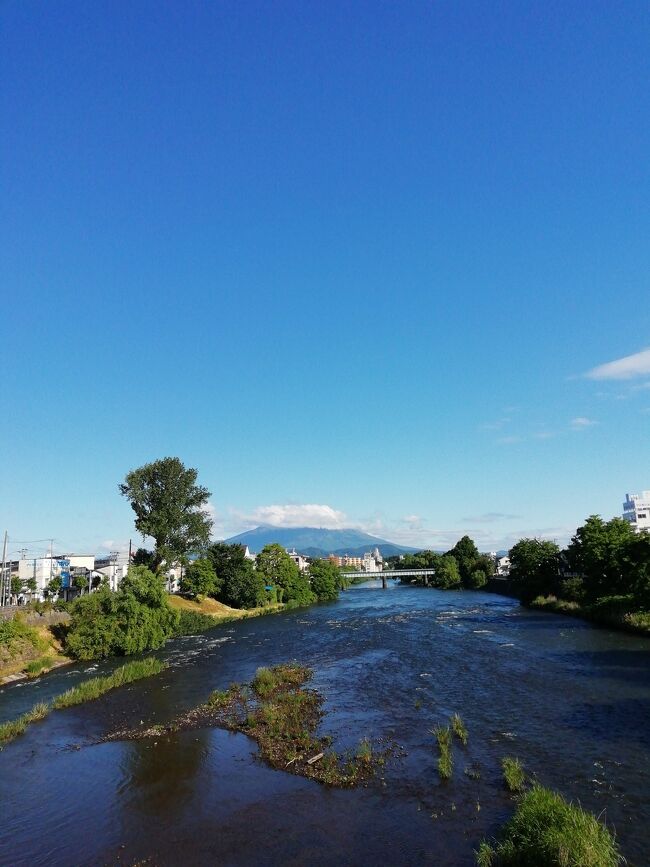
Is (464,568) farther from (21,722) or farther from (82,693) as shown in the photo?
(21,722)

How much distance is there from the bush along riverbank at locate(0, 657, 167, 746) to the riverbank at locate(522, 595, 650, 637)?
137ft

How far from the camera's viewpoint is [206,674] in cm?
3906

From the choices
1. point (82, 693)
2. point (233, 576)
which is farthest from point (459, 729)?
point (233, 576)

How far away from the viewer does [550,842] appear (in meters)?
12.9

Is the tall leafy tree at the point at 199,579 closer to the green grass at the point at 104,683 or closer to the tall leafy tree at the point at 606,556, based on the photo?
the green grass at the point at 104,683

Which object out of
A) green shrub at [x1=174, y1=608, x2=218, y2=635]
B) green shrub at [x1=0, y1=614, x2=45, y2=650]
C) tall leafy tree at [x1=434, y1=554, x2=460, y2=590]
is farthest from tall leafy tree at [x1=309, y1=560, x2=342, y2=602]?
green shrub at [x1=0, y1=614, x2=45, y2=650]

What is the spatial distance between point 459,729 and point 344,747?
17.4 feet

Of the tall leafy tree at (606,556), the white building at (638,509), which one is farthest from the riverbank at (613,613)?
the white building at (638,509)

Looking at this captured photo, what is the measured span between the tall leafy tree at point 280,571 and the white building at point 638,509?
276 feet

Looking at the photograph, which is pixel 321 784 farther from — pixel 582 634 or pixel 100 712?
pixel 582 634

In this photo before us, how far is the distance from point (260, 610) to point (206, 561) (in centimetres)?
1352

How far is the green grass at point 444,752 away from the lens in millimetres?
19125

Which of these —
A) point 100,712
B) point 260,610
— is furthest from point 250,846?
point 260,610

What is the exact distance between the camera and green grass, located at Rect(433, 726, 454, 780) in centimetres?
1912
